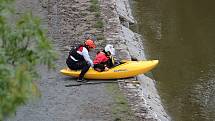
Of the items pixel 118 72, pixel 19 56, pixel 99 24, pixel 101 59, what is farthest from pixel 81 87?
pixel 19 56

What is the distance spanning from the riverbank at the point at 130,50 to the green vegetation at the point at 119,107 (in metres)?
0.17

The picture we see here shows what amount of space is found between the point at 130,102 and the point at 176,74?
4.87 m

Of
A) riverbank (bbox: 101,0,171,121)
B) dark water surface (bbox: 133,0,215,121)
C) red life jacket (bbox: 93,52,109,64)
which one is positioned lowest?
dark water surface (bbox: 133,0,215,121)

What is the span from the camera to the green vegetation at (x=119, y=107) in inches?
499

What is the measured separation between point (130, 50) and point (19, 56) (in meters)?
13.6

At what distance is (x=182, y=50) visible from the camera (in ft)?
68.5

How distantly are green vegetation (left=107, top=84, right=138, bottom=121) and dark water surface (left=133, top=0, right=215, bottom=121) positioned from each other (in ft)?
5.98

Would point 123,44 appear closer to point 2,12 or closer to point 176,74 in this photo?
point 176,74

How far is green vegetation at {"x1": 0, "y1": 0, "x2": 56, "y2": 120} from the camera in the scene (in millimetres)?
4738

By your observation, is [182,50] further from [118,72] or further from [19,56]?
[19,56]

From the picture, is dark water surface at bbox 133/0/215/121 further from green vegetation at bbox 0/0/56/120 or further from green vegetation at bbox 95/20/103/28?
green vegetation at bbox 0/0/56/120

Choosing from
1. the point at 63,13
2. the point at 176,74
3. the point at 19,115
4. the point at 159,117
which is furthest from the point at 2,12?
the point at 63,13

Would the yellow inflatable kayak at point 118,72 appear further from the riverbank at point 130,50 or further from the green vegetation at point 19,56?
the green vegetation at point 19,56

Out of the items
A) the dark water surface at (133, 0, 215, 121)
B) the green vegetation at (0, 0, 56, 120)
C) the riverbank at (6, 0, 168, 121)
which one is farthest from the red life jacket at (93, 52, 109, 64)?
the green vegetation at (0, 0, 56, 120)
